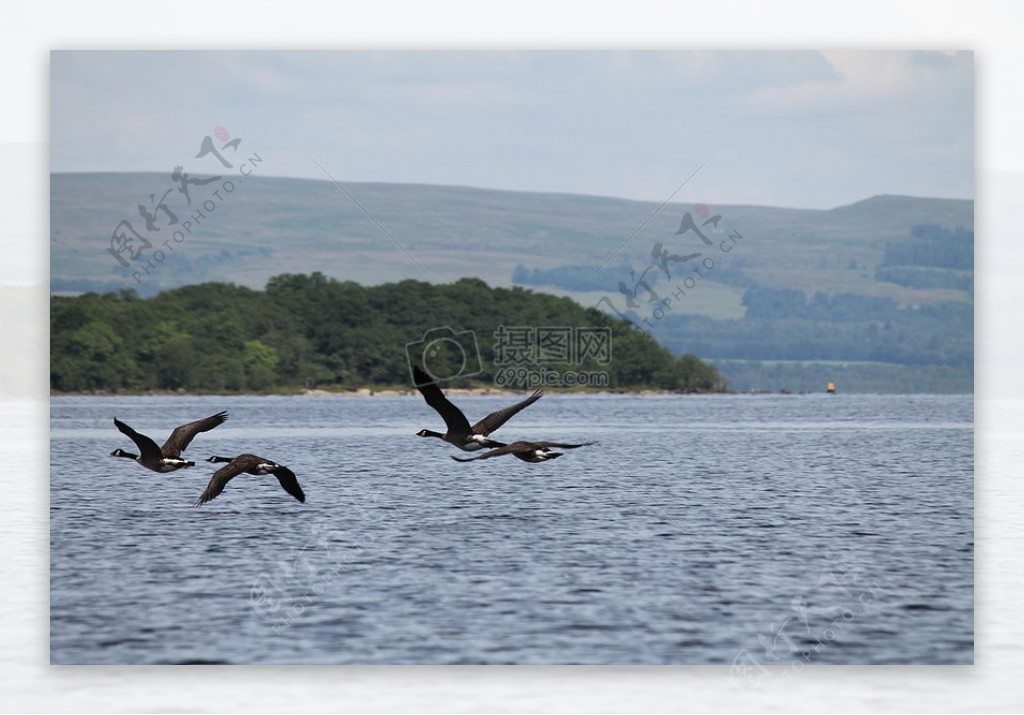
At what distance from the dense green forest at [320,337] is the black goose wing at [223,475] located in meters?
72.5

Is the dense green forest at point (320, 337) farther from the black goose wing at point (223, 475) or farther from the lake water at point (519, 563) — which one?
the black goose wing at point (223, 475)

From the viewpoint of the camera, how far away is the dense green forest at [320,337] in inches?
4033

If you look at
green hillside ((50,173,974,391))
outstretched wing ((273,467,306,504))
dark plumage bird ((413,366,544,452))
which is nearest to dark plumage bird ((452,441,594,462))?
dark plumage bird ((413,366,544,452))

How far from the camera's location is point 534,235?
111750 mm

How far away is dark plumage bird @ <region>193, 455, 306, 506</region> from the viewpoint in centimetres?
1953

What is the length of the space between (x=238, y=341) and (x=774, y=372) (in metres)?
40.7

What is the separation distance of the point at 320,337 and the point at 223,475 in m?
101

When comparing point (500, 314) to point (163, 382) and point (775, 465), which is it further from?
point (775, 465)

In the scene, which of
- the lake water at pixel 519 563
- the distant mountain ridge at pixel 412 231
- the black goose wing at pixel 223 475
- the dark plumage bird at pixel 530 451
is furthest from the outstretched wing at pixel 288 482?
the distant mountain ridge at pixel 412 231

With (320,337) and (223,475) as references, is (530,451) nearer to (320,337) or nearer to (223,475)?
(223,475)

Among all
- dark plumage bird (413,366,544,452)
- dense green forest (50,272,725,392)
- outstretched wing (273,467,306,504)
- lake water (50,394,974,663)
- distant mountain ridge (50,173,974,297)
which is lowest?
lake water (50,394,974,663)

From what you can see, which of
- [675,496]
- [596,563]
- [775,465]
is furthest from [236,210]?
[596,563]

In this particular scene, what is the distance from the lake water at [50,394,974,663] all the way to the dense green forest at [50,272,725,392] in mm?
50131

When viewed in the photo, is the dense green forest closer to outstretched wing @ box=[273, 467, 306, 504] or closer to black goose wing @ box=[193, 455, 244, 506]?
black goose wing @ box=[193, 455, 244, 506]
